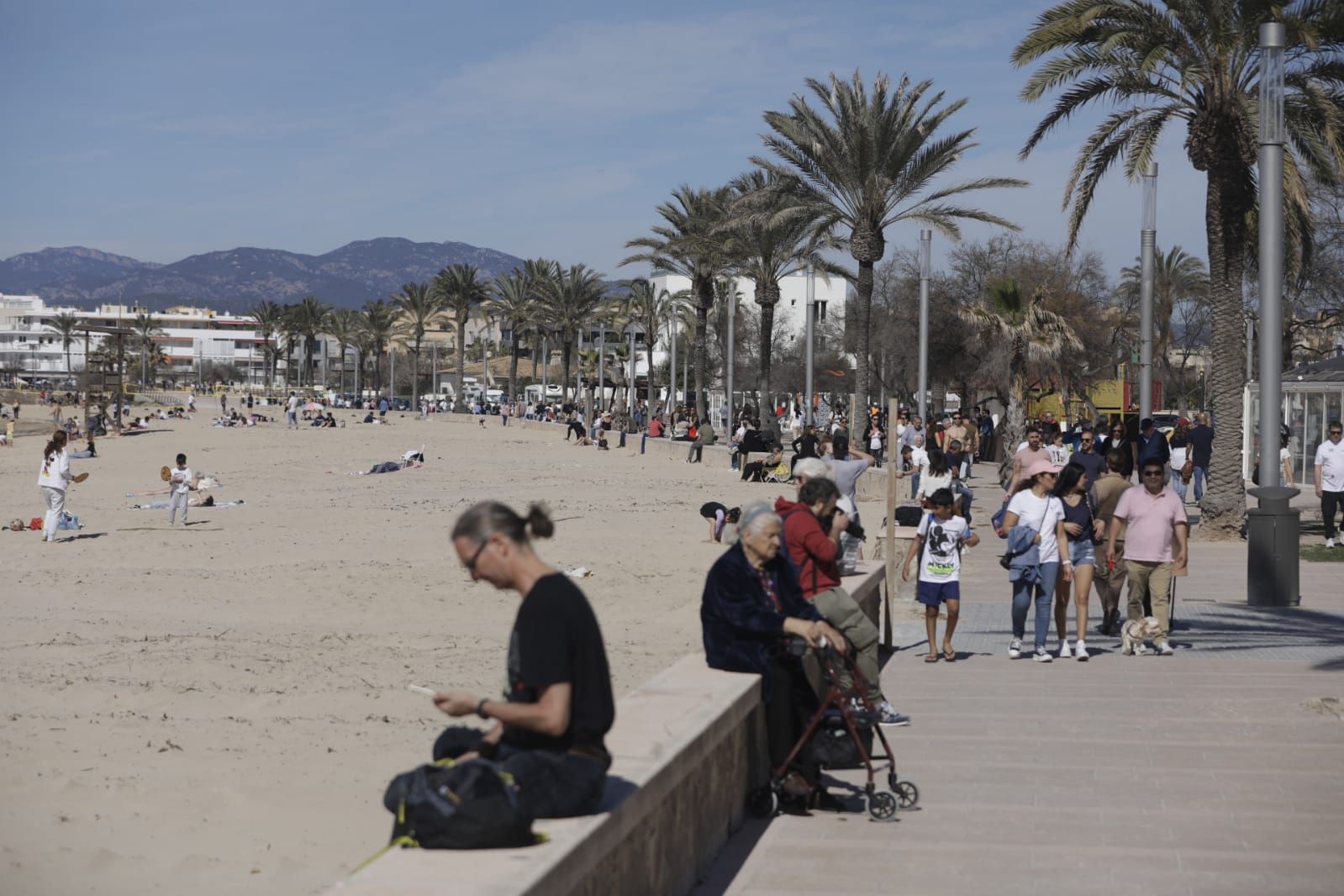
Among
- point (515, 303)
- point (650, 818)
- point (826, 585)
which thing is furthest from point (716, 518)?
point (515, 303)

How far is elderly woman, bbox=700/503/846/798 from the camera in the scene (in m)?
6.25

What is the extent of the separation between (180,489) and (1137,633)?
17.0 m

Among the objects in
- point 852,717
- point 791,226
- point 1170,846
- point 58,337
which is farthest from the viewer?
point 58,337

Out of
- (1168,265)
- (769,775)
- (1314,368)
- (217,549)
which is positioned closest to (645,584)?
(217,549)

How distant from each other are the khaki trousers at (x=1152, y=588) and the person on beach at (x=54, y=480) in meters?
15.9

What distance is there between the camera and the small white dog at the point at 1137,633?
11.3 m

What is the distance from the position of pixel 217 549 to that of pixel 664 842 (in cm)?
1687

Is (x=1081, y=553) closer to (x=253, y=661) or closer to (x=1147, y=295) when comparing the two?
(x=253, y=661)

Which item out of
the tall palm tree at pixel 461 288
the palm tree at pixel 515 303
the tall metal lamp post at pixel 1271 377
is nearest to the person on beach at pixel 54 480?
the tall metal lamp post at pixel 1271 377

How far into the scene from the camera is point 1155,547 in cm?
1129

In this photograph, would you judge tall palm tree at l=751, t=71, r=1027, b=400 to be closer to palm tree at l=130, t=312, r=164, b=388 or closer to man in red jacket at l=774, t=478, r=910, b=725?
man in red jacket at l=774, t=478, r=910, b=725

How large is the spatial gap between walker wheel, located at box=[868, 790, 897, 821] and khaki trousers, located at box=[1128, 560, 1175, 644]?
5683 mm

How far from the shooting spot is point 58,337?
199875mm

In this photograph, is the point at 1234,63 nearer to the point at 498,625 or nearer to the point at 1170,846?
the point at 498,625
